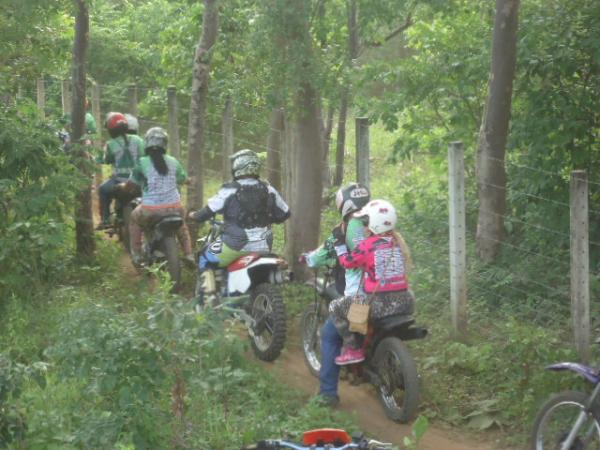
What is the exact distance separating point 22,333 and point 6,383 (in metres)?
3.96

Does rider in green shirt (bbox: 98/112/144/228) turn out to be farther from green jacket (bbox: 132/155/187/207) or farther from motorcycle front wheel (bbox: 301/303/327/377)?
motorcycle front wheel (bbox: 301/303/327/377)

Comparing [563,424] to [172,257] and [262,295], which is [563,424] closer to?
[262,295]

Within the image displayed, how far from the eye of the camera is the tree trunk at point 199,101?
1096cm

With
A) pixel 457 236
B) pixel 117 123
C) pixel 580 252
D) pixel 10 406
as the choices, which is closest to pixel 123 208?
pixel 117 123

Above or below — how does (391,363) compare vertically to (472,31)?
below

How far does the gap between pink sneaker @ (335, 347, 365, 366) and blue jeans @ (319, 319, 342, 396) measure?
0.07 metres

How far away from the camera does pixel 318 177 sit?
34.0 ft

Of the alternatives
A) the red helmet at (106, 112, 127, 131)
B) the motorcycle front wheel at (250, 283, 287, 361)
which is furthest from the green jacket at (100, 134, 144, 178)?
the motorcycle front wheel at (250, 283, 287, 361)

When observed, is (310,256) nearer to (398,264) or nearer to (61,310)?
(398,264)

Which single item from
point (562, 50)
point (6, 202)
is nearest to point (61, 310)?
point (6, 202)

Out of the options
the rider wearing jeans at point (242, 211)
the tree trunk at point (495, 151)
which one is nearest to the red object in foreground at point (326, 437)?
the rider wearing jeans at point (242, 211)

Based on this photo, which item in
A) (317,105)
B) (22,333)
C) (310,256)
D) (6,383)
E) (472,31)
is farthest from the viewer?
(472,31)

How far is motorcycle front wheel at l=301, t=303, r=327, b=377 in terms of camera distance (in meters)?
8.44

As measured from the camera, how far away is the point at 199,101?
1129 centimetres
